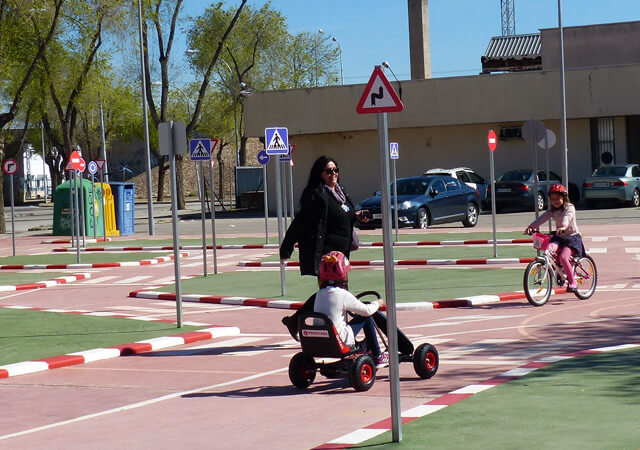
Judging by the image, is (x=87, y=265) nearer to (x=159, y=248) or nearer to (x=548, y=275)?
(x=159, y=248)

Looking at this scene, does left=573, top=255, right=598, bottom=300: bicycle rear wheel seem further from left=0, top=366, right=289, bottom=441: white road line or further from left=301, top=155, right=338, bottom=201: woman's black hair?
left=0, top=366, right=289, bottom=441: white road line

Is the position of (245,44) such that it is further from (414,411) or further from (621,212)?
(414,411)

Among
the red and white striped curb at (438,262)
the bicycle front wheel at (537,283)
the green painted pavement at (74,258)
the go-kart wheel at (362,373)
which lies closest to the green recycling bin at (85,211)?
the green painted pavement at (74,258)

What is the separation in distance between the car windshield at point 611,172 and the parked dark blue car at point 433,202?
923 centimetres

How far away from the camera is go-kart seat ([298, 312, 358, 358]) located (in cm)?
966

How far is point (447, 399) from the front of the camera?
853cm

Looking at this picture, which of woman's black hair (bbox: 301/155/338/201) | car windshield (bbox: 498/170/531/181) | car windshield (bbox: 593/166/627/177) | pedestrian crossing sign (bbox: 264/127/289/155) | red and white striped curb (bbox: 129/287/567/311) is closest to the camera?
woman's black hair (bbox: 301/155/338/201)

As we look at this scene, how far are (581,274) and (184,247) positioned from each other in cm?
1781

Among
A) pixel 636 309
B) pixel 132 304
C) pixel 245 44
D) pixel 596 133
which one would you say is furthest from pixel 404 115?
pixel 636 309

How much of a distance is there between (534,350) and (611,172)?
112 ft

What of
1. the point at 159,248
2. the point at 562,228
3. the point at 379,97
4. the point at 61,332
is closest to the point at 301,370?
the point at 379,97

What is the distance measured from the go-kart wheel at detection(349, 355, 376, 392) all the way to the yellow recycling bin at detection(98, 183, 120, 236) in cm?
3323

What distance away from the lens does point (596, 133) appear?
4988 centimetres

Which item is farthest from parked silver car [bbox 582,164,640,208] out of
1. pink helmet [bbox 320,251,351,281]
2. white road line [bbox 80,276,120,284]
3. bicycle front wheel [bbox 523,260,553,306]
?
pink helmet [bbox 320,251,351,281]
